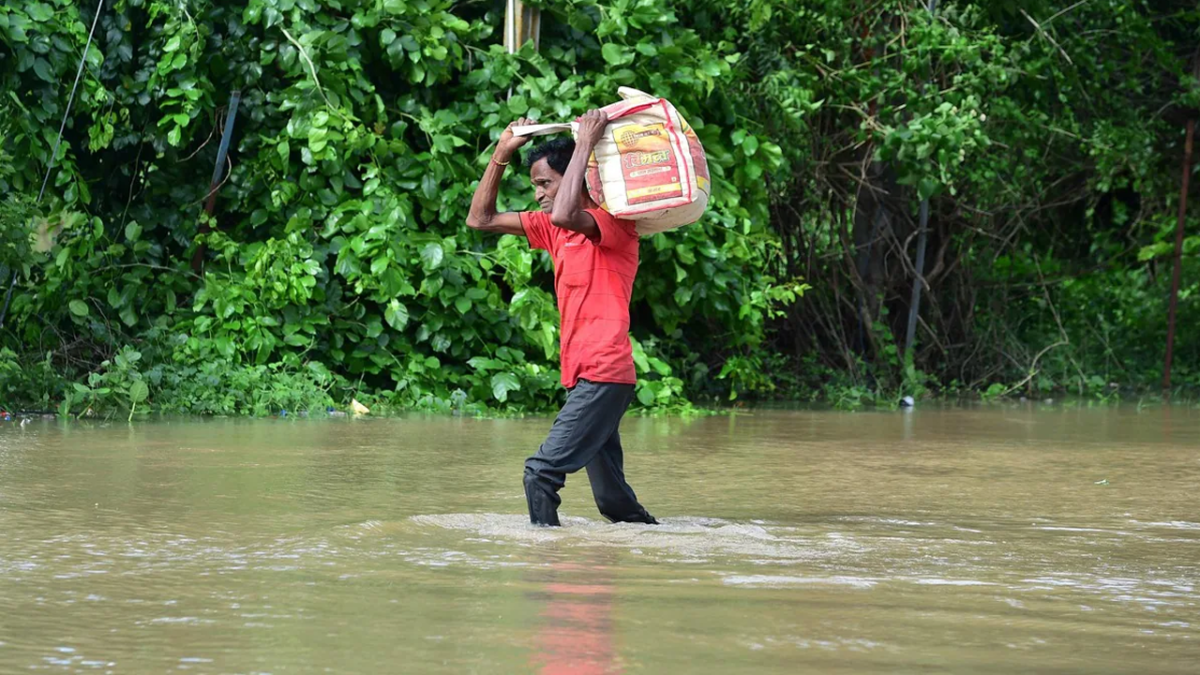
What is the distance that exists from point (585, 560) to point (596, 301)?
979mm

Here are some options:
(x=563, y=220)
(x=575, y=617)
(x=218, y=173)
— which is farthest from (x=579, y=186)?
(x=218, y=173)

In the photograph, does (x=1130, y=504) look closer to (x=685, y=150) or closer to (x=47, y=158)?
(x=685, y=150)

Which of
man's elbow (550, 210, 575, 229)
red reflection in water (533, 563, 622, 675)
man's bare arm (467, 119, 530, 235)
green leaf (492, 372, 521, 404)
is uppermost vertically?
man's bare arm (467, 119, 530, 235)

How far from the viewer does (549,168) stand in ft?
18.9

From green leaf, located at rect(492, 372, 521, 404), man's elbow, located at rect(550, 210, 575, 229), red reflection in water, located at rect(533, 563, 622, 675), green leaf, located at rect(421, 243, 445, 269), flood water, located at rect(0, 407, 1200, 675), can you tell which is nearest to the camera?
red reflection in water, located at rect(533, 563, 622, 675)

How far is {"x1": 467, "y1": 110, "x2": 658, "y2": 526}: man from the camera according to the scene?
5535 mm

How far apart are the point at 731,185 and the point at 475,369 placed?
2163mm

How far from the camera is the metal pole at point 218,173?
11.2 metres

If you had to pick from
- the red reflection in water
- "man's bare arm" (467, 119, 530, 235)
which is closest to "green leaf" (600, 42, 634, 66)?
"man's bare arm" (467, 119, 530, 235)

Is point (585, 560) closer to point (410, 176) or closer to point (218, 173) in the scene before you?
point (410, 176)

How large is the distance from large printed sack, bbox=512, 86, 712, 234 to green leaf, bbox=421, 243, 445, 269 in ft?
16.1

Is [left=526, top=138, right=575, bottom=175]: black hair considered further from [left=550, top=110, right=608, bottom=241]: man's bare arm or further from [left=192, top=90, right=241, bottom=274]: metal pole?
[left=192, top=90, right=241, bottom=274]: metal pole

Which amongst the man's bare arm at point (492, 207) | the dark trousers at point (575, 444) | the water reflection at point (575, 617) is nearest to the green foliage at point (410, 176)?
the man's bare arm at point (492, 207)

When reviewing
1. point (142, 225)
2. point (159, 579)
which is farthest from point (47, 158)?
point (159, 579)
